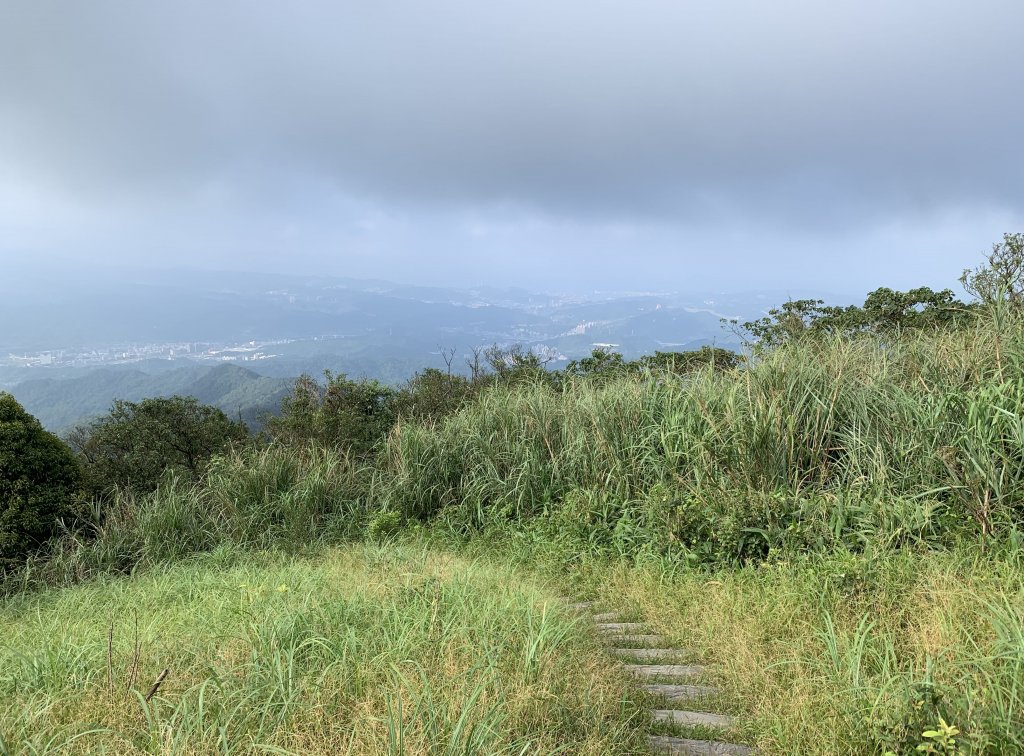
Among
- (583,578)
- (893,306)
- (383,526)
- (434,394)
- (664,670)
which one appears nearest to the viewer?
(664,670)

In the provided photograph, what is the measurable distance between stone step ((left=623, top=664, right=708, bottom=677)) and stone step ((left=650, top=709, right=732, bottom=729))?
0.88ft

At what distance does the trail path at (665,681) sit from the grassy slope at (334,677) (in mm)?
145

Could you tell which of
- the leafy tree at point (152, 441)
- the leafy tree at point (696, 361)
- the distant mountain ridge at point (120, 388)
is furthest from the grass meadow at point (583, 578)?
the distant mountain ridge at point (120, 388)

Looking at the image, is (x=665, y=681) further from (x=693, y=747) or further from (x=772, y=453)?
(x=772, y=453)

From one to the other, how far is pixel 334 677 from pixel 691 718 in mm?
1459

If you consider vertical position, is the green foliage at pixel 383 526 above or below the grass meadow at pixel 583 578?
below

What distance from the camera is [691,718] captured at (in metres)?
2.13

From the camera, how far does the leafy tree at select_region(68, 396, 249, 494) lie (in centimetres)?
742

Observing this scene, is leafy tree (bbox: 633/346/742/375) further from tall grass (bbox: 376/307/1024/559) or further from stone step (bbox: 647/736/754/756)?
stone step (bbox: 647/736/754/756)

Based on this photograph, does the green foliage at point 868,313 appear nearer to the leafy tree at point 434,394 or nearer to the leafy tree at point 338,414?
the leafy tree at point 434,394

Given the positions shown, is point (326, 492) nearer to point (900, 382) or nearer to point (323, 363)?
point (900, 382)

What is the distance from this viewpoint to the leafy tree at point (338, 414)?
26.8 ft

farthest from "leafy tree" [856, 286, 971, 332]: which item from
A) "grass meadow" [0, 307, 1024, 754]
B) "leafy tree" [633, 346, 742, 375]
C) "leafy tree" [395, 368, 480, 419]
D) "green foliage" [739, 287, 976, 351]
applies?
"leafy tree" [395, 368, 480, 419]

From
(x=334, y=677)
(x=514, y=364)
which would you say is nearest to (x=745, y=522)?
(x=334, y=677)
